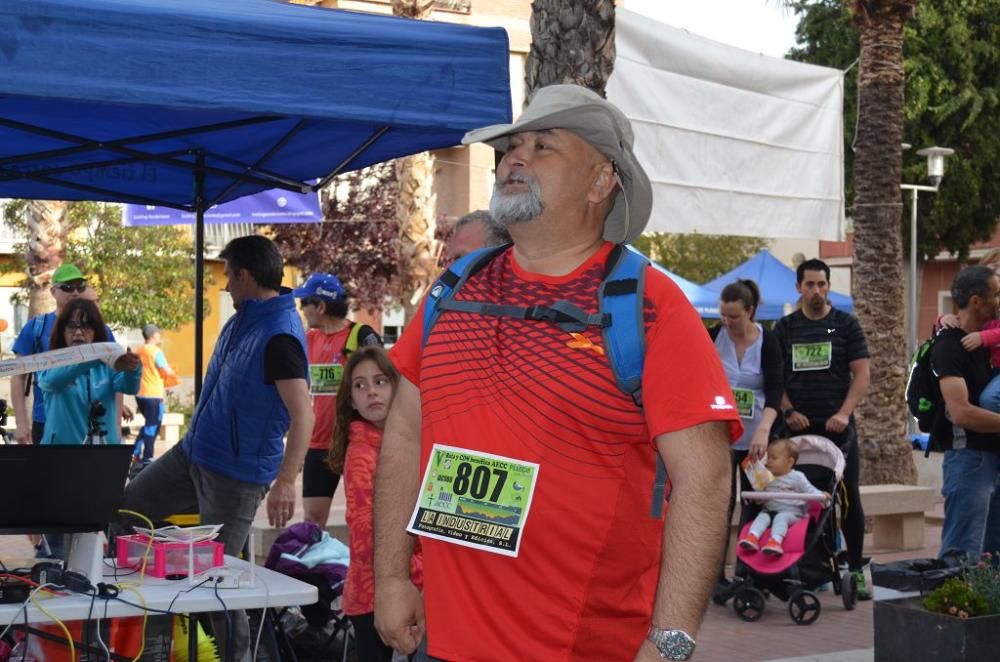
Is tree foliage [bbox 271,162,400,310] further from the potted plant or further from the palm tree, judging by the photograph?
the potted plant

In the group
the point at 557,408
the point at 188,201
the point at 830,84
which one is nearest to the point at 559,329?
the point at 557,408

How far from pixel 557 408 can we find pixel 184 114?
3270 mm

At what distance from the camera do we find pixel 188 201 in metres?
7.82

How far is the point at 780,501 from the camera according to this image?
8.73 m

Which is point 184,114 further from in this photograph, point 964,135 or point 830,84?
point 964,135

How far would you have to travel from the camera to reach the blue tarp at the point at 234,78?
4312 mm

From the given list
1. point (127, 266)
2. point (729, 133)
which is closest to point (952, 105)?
point (127, 266)

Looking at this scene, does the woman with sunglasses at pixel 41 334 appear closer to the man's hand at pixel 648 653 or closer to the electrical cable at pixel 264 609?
the electrical cable at pixel 264 609

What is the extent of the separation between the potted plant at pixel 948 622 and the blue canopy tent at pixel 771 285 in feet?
56.5

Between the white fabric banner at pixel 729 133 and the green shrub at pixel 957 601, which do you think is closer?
the green shrub at pixel 957 601

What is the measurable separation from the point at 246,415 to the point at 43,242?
13.8m

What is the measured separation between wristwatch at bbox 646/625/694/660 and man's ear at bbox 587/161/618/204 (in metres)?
1.06

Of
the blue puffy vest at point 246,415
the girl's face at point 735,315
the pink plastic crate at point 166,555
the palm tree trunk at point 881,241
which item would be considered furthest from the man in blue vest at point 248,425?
the palm tree trunk at point 881,241

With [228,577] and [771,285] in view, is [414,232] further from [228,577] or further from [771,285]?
[228,577]
